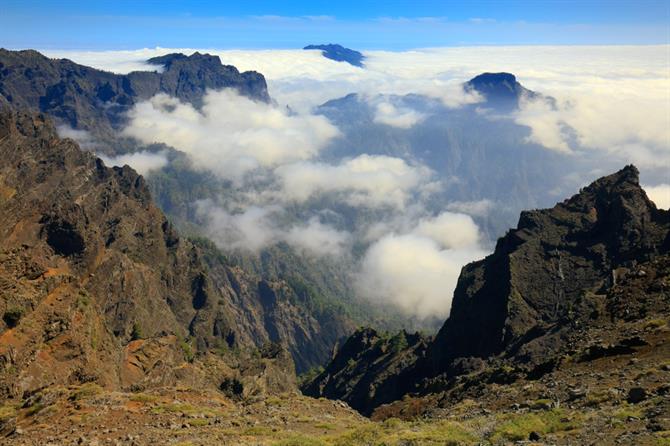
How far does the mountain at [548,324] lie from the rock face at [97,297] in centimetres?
2053

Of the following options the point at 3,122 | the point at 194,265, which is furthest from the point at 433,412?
the point at 3,122

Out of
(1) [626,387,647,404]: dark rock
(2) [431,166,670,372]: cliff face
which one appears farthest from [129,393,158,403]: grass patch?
(2) [431,166,670,372]: cliff face

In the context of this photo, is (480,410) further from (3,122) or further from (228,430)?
(3,122)

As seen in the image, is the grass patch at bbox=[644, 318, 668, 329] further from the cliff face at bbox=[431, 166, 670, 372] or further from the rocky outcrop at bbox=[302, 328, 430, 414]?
the rocky outcrop at bbox=[302, 328, 430, 414]

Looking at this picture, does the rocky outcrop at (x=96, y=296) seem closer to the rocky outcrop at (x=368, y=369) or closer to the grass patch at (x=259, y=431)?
the rocky outcrop at (x=368, y=369)

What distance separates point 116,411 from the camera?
143 feet

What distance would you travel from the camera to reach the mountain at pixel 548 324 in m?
47.9

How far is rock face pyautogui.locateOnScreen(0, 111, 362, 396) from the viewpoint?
58188mm

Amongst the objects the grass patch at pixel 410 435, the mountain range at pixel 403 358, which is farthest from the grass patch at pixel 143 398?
the grass patch at pixel 410 435

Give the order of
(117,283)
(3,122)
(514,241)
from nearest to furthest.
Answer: (514,241)
(117,283)
(3,122)

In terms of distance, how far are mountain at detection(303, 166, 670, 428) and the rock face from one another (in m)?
20.5

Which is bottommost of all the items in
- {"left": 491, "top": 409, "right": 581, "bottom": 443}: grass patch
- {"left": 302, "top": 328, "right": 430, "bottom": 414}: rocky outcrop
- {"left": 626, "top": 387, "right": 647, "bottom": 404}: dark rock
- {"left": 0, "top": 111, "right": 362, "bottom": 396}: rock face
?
{"left": 302, "top": 328, "right": 430, "bottom": 414}: rocky outcrop

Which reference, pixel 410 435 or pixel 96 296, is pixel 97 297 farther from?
pixel 410 435

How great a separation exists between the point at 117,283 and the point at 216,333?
48332 mm
